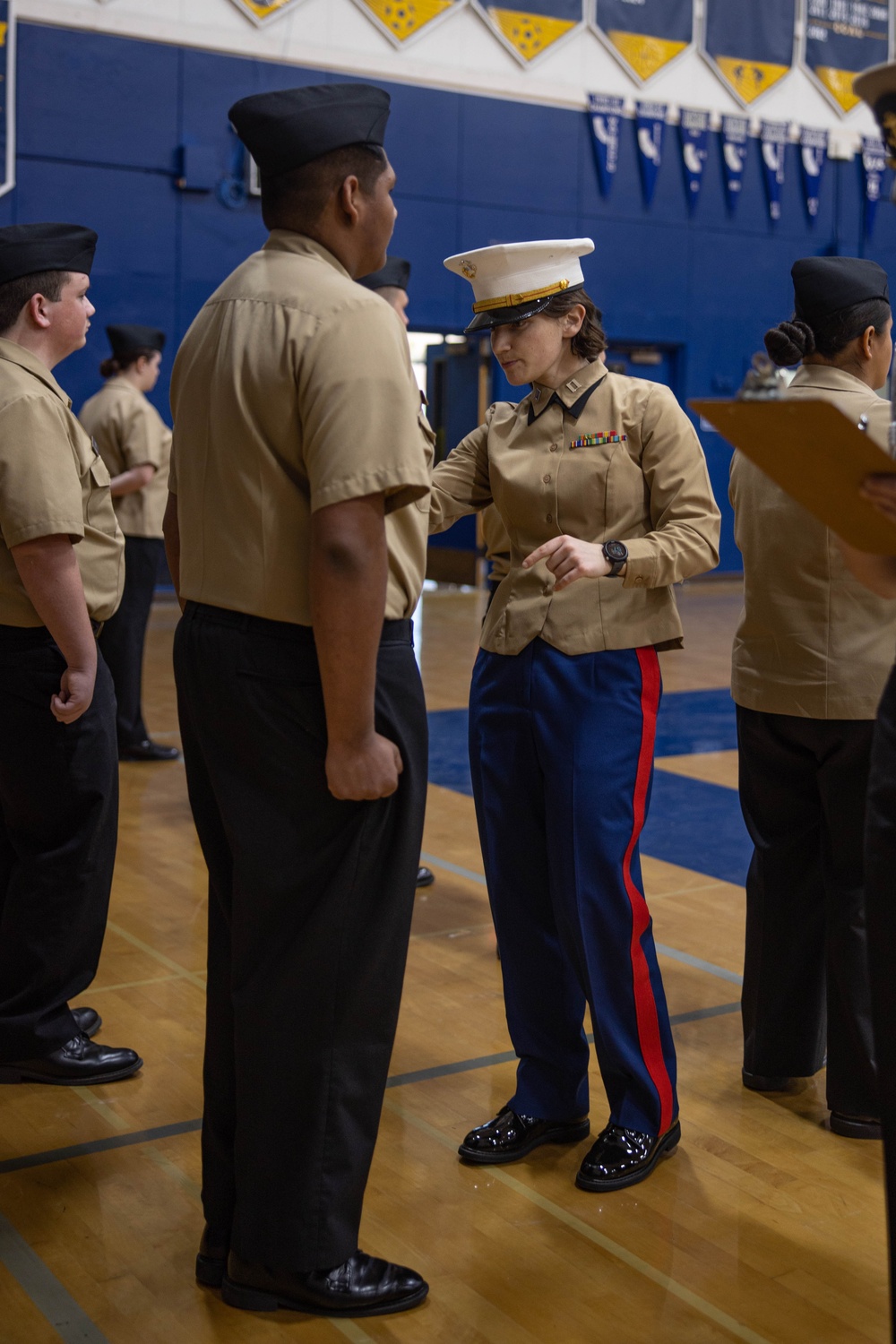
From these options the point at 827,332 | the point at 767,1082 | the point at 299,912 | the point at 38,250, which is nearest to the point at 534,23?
the point at 38,250

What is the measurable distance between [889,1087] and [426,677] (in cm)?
660

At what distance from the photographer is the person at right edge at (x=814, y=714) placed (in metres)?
2.72

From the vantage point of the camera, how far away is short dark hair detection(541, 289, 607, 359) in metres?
2.64

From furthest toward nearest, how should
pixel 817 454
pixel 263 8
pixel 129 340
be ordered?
pixel 263 8
pixel 129 340
pixel 817 454

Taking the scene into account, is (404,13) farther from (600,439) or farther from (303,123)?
(303,123)

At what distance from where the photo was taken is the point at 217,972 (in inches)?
87.9

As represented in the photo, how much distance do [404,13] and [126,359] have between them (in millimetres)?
6634

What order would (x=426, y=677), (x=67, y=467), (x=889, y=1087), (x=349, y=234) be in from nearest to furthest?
(x=889, y=1087), (x=349, y=234), (x=67, y=467), (x=426, y=677)

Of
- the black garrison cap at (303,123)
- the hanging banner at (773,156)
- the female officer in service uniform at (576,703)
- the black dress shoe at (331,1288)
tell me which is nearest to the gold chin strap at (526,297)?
the female officer in service uniform at (576,703)

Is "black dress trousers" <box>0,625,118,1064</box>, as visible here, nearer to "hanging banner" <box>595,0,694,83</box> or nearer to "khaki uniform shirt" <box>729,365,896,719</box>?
"khaki uniform shirt" <box>729,365,896,719</box>

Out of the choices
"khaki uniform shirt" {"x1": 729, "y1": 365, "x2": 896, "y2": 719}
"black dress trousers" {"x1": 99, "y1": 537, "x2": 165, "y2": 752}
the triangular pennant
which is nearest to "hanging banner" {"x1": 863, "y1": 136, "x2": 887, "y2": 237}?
the triangular pennant

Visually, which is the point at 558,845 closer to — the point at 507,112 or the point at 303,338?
the point at 303,338

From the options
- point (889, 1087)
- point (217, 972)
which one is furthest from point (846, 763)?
point (217, 972)

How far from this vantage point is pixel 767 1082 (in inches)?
117
